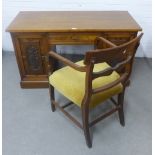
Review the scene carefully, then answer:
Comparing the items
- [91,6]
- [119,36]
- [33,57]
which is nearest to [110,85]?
[119,36]

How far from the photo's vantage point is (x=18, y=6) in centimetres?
256

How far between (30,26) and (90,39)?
0.58 meters

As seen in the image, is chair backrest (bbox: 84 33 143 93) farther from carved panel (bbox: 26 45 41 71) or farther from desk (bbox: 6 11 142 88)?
carved panel (bbox: 26 45 41 71)

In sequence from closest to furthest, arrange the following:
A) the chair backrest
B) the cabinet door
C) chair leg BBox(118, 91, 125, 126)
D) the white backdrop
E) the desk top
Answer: the chair backrest, chair leg BBox(118, 91, 125, 126), the desk top, the cabinet door, the white backdrop

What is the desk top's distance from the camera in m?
1.86

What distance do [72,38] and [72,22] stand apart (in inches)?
7.6

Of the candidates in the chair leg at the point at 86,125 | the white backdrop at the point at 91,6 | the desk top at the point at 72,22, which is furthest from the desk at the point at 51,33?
the chair leg at the point at 86,125

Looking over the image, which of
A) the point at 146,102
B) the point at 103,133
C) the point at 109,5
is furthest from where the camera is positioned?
the point at 109,5

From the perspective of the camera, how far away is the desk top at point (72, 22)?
6.11 ft

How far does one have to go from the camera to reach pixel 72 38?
192cm

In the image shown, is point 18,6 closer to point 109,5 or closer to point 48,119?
point 109,5

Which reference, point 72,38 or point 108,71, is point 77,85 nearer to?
point 108,71

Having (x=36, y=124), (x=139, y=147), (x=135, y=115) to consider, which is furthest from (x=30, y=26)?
(x=139, y=147)

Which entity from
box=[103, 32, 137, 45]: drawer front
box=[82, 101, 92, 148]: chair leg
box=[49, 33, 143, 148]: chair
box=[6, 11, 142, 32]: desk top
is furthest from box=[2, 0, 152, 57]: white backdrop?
box=[82, 101, 92, 148]: chair leg
